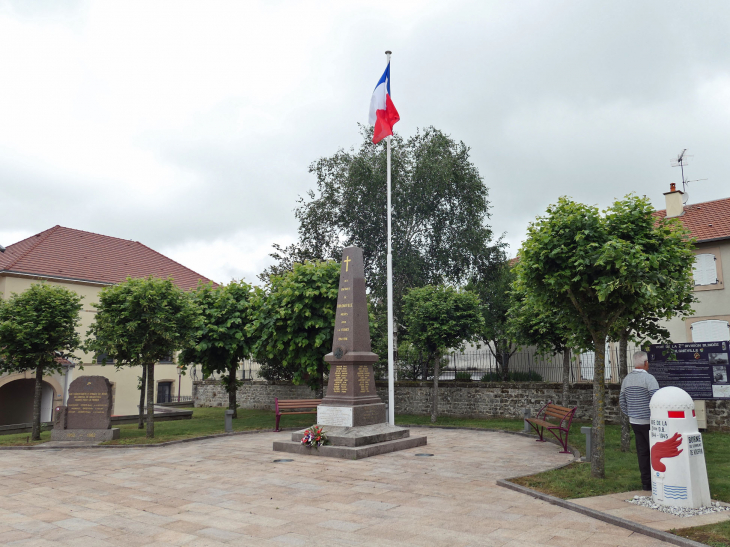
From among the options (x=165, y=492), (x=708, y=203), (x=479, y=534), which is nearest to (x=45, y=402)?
(x=165, y=492)

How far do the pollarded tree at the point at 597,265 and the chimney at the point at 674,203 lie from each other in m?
15.7

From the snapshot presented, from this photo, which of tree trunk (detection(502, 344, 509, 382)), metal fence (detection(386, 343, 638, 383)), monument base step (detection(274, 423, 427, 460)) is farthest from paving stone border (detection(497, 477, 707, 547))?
tree trunk (detection(502, 344, 509, 382))

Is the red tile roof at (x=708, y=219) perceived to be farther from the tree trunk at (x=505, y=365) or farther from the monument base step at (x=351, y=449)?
the monument base step at (x=351, y=449)

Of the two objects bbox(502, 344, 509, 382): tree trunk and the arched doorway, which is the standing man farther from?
the arched doorway

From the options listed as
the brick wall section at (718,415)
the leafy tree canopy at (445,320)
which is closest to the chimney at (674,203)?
the brick wall section at (718,415)

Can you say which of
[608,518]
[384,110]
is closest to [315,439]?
[608,518]

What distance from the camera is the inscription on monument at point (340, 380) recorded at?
495 inches

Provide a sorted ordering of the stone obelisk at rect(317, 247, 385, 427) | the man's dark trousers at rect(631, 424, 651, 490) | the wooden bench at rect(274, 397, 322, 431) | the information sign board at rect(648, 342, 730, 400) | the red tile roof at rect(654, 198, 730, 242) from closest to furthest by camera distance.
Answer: the man's dark trousers at rect(631, 424, 651, 490) → the stone obelisk at rect(317, 247, 385, 427) → the information sign board at rect(648, 342, 730, 400) → the wooden bench at rect(274, 397, 322, 431) → the red tile roof at rect(654, 198, 730, 242)

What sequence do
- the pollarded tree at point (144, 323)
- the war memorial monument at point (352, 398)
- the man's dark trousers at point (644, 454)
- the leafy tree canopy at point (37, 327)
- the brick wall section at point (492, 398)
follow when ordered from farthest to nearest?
1. the brick wall section at point (492, 398)
2. the leafy tree canopy at point (37, 327)
3. the pollarded tree at point (144, 323)
4. the war memorial monument at point (352, 398)
5. the man's dark trousers at point (644, 454)

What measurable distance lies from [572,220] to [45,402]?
2573 centimetres

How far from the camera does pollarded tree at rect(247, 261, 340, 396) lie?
1697 cm

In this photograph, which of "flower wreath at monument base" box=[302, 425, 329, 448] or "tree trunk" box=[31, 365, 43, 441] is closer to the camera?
"flower wreath at monument base" box=[302, 425, 329, 448]

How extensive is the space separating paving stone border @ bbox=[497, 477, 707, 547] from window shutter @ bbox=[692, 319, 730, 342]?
16.0m

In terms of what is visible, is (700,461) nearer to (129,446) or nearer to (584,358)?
(129,446)
